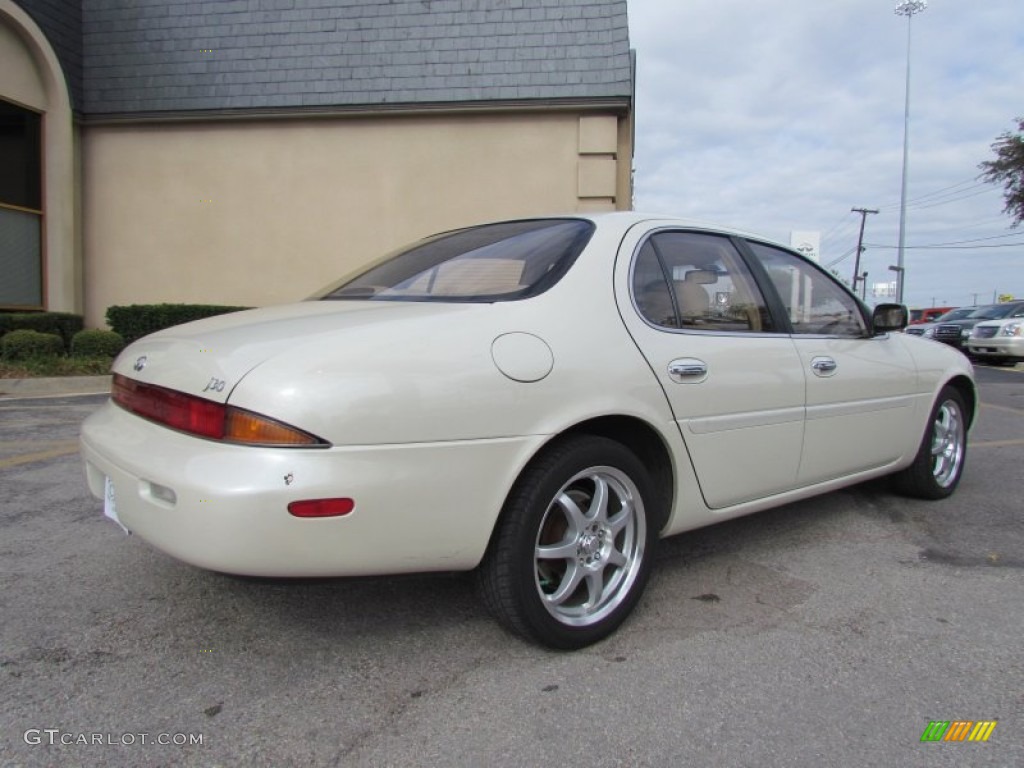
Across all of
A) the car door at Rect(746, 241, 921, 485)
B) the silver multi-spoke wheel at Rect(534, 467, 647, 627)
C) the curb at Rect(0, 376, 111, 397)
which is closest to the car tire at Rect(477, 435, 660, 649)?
the silver multi-spoke wheel at Rect(534, 467, 647, 627)

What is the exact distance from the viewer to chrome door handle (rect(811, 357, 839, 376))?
3.24 meters

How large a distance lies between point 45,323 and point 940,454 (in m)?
10.9

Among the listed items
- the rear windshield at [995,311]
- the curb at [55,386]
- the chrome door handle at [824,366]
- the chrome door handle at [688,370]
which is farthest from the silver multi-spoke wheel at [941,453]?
the rear windshield at [995,311]

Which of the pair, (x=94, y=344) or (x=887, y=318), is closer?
(x=887, y=318)

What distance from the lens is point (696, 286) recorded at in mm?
2953

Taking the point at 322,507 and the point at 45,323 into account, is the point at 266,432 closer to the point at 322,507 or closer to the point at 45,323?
the point at 322,507

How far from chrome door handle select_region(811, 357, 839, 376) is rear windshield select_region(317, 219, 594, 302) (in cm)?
128

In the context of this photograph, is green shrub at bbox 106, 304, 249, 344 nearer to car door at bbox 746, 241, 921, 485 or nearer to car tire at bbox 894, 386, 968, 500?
car door at bbox 746, 241, 921, 485

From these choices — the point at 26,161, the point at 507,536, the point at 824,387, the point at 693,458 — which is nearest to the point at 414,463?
the point at 507,536

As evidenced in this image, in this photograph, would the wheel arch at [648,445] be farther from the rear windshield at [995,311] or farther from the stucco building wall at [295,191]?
the rear windshield at [995,311]

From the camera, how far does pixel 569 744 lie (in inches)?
74.9

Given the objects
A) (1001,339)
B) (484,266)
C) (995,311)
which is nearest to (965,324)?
(995,311)

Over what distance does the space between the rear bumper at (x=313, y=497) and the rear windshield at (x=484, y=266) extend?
0.64 m

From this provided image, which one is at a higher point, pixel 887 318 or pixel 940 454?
pixel 887 318
